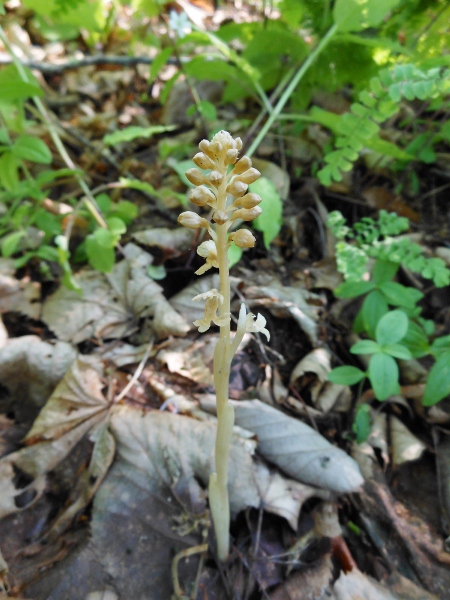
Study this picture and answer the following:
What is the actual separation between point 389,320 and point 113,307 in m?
1.80

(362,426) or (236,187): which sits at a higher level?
(236,187)

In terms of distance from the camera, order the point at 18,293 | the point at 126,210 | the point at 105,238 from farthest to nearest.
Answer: the point at 126,210 < the point at 18,293 < the point at 105,238

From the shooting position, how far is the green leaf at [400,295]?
2324 mm

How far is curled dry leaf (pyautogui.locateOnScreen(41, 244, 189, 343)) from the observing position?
2.55 m

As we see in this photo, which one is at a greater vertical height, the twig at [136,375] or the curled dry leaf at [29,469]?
the twig at [136,375]

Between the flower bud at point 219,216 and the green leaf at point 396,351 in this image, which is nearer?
the flower bud at point 219,216

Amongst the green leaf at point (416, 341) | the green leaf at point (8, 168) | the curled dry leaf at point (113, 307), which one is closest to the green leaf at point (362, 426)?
the green leaf at point (416, 341)

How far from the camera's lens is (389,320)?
2.07m

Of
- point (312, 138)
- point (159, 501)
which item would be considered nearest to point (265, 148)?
point (312, 138)

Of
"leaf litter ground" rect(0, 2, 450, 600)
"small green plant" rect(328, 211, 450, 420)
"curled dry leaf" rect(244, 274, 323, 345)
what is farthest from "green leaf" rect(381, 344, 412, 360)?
"curled dry leaf" rect(244, 274, 323, 345)

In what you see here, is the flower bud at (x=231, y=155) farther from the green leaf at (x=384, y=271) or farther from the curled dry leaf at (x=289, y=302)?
the green leaf at (x=384, y=271)

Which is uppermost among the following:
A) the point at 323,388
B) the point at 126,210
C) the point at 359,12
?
the point at 359,12

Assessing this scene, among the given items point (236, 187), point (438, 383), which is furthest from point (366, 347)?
point (236, 187)

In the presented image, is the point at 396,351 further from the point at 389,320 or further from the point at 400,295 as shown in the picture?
the point at 400,295
